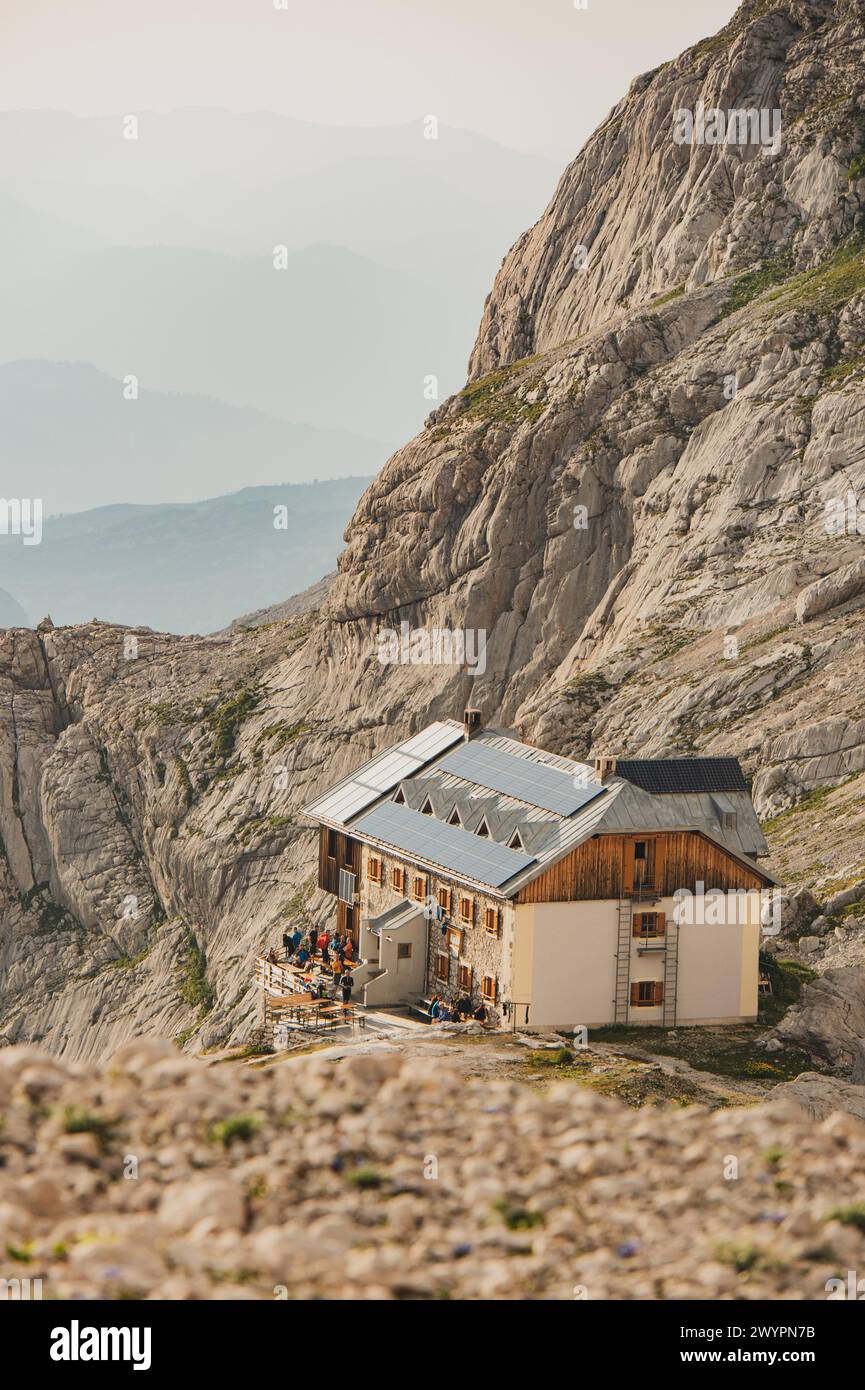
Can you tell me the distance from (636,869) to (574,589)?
2390 inches

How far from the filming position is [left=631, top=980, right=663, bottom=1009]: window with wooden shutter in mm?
61094

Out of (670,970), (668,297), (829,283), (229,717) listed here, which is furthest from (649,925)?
(229,717)

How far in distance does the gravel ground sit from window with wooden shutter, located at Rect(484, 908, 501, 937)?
30.3m

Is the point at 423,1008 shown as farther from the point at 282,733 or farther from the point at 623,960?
the point at 282,733

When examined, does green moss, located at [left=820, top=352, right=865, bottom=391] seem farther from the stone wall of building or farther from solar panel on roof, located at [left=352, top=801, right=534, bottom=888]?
the stone wall of building

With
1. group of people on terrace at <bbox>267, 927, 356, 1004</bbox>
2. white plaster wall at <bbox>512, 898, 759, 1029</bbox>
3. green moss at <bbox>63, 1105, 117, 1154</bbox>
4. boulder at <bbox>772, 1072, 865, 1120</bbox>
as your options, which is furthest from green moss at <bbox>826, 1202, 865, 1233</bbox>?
group of people on terrace at <bbox>267, 927, 356, 1004</bbox>

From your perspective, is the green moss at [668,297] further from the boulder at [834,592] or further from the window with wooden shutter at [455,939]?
the window with wooden shutter at [455,939]

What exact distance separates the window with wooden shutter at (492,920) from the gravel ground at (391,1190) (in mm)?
30279

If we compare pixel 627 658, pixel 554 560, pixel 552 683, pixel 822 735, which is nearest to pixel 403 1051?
pixel 822 735

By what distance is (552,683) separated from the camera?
114125 mm

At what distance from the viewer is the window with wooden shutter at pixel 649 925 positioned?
200 feet

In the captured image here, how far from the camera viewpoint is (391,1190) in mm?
26516
